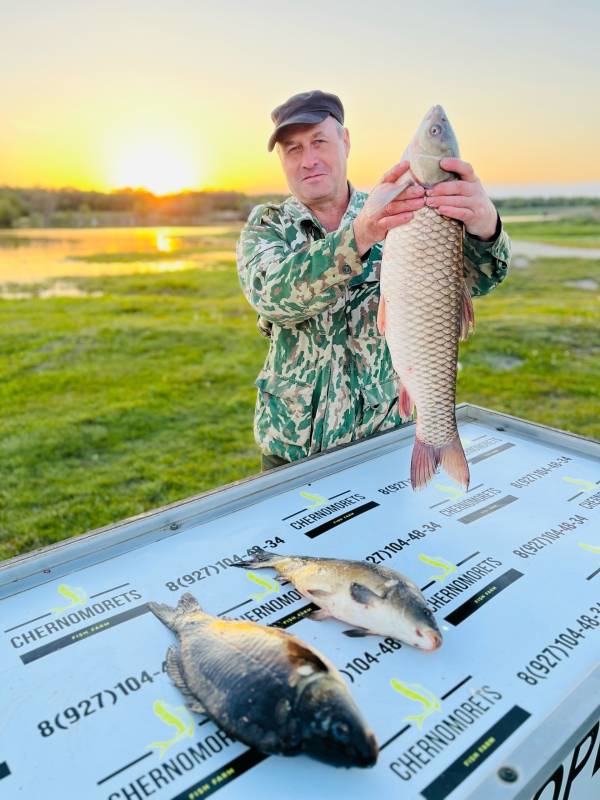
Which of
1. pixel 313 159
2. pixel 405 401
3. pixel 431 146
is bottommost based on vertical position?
pixel 405 401

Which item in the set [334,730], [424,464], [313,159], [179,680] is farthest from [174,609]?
[313,159]

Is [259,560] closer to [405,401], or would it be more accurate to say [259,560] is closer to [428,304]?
[405,401]

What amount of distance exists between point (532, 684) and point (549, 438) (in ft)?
4.93

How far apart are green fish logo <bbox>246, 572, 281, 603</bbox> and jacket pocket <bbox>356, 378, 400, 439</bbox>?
1.25 metres

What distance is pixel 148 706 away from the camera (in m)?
1.39

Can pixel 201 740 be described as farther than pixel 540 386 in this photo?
No

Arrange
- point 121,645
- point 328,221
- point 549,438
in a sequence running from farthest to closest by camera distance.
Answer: point 328,221 → point 549,438 → point 121,645

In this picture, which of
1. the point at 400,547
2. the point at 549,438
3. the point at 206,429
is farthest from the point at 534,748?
the point at 206,429

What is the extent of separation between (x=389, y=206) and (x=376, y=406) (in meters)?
1.33

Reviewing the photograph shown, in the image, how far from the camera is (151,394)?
8.24 m

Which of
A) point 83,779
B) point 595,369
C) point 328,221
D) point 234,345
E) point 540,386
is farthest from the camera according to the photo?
point 234,345

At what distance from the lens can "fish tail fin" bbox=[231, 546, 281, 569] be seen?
6.10 feet

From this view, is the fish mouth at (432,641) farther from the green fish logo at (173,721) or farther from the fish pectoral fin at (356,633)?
the green fish logo at (173,721)

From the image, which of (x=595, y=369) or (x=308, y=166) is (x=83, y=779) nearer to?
(x=308, y=166)
